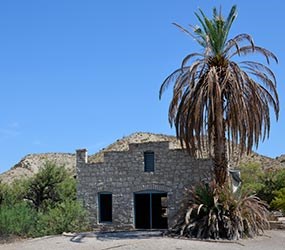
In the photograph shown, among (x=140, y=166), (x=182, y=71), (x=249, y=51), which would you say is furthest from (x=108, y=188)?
(x=249, y=51)

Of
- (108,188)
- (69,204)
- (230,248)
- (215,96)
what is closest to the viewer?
(230,248)

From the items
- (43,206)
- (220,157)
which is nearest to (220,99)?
(220,157)

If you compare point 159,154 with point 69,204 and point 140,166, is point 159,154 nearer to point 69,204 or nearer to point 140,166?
point 140,166

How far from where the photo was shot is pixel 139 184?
29.5 meters

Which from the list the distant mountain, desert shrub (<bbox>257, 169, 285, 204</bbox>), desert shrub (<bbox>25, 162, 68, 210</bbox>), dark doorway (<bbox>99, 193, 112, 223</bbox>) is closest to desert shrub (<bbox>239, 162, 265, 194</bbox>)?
desert shrub (<bbox>257, 169, 285, 204</bbox>)

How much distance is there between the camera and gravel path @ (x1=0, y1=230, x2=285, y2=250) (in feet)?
64.8

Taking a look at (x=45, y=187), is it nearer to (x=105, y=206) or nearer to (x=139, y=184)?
(x=105, y=206)

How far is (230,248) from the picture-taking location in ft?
64.4

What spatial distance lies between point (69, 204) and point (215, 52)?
35.4ft

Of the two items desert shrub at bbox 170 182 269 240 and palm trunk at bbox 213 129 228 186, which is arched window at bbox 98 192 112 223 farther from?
palm trunk at bbox 213 129 228 186

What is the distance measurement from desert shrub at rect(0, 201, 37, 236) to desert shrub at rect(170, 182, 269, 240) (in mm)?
7435

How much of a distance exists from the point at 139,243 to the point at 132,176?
30.3 feet

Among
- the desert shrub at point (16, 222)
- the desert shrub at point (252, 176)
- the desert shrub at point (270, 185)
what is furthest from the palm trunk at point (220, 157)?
the desert shrub at point (270, 185)

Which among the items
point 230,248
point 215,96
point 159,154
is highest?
point 215,96
